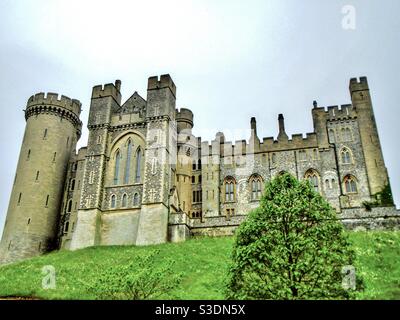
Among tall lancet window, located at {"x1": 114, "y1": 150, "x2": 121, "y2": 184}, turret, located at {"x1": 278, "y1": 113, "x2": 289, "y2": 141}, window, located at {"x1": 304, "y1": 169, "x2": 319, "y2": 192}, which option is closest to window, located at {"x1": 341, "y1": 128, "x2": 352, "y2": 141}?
window, located at {"x1": 304, "y1": 169, "x2": 319, "y2": 192}

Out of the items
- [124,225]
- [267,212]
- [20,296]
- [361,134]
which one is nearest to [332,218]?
[267,212]

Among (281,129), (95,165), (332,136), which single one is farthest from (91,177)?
(332,136)

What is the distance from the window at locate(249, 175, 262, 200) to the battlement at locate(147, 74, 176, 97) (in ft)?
43.9

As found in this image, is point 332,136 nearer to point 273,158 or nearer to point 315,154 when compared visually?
point 315,154

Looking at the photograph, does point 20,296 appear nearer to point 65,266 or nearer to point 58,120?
point 65,266

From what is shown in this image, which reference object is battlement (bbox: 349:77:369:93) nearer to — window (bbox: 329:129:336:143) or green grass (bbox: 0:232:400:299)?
window (bbox: 329:129:336:143)

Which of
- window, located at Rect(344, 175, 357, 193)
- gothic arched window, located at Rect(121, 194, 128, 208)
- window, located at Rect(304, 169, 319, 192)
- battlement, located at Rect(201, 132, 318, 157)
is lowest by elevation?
gothic arched window, located at Rect(121, 194, 128, 208)

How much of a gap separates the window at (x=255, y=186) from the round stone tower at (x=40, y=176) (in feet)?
76.4

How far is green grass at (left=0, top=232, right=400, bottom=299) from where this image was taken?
20203 mm

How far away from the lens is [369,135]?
41.9 m

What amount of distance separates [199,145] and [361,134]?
19.0m

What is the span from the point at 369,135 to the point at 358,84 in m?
6.25

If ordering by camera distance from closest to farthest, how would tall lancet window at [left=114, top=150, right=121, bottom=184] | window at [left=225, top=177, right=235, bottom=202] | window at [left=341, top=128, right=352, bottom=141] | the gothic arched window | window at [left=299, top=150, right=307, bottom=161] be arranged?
1. the gothic arched window
2. tall lancet window at [left=114, top=150, right=121, bottom=184]
3. window at [left=341, top=128, right=352, bottom=141]
4. window at [left=299, top=150, right=307, bottom=161]
5. window at [left=225, top=177, right=235, bottom=202]

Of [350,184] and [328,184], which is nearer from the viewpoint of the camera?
[350,184]
